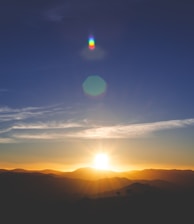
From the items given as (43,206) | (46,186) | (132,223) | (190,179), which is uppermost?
(190,179)

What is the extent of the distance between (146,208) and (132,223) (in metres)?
8.50

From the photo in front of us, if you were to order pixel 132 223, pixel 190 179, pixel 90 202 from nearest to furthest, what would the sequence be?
pixel 132 223, pixel 90 202, pixel 190 179

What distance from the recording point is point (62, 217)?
180 ft

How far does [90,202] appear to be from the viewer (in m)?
63.2

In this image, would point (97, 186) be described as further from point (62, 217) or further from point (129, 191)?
point (62, 217)

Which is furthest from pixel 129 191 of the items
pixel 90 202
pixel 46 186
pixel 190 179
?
pixel 190 179

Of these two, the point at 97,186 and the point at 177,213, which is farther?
the point at 97,186

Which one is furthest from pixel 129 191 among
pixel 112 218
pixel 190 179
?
pixel 190 179

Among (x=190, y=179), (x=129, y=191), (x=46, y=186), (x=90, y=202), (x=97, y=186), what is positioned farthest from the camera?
(x=190, y=179)

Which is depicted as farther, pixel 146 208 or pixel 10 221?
pixel 146 208

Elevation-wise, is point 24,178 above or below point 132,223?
above

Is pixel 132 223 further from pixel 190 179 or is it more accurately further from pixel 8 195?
pixel 190 179

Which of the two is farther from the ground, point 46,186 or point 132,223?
point 46,186

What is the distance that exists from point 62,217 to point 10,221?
7.80 meters
